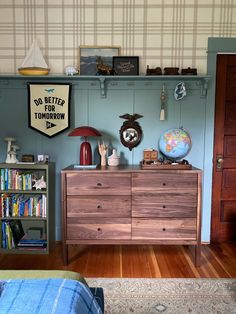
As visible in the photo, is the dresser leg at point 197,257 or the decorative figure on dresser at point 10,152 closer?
the dresser leg at point 197,257

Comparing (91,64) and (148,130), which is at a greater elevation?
(91,64)

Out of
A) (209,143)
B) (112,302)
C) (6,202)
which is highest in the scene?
(209,143)

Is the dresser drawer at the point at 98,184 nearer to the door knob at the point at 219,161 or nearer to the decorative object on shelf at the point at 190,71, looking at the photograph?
the door knob at the point at 219,161

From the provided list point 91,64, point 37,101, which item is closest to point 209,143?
point 91,64

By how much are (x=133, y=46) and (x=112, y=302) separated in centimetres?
249

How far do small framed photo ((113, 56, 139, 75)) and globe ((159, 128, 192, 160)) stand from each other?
738 mm

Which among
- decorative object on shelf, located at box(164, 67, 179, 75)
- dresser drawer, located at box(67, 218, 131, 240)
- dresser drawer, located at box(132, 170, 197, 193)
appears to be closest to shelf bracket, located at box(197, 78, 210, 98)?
decorative object on shelf, located at box(164, 67, 179, 75)

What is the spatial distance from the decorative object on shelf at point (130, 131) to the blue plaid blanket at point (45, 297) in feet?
6.75

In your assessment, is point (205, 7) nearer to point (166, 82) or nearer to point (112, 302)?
point (166, 82)

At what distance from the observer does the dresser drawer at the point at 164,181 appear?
111 inches

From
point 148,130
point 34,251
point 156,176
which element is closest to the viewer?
point 156,176

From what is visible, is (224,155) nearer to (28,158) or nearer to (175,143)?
(175,143)

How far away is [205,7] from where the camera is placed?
319cm

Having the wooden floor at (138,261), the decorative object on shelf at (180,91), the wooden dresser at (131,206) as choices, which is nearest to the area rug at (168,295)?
the wooden floor at (138,261)
